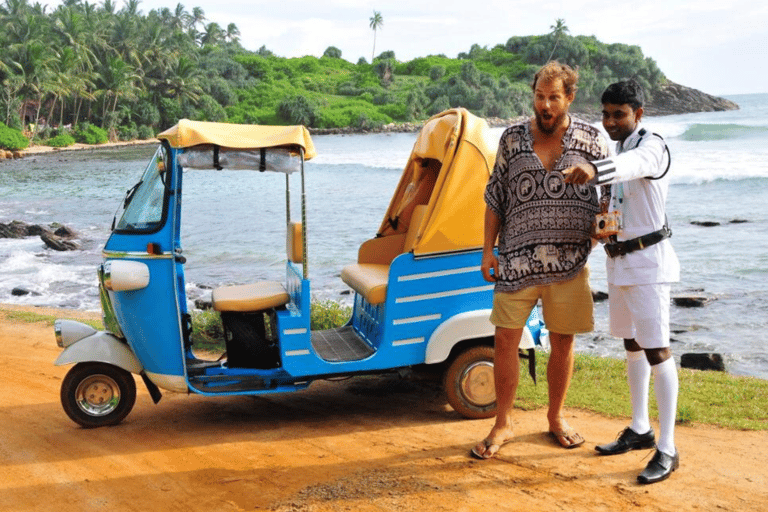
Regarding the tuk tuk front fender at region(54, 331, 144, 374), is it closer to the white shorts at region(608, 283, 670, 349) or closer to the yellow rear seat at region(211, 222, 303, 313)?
the yellow rear seat at region(211, 222, 303, 313)

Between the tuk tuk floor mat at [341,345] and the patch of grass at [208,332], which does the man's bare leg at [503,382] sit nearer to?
the tuk tuk floor mat at [341,345]

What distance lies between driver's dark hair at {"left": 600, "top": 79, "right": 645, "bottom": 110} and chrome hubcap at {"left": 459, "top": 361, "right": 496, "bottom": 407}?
2144 millimetres

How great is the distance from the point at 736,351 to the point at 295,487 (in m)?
8.47

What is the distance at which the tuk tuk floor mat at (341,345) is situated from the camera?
6.52 meters

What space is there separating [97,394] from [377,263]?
2463 millimetres

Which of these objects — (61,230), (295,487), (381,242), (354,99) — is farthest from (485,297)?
(354,99)

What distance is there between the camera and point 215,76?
311 feet

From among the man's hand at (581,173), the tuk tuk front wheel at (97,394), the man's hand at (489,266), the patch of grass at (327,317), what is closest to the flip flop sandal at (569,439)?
the man's hand at (489,266)

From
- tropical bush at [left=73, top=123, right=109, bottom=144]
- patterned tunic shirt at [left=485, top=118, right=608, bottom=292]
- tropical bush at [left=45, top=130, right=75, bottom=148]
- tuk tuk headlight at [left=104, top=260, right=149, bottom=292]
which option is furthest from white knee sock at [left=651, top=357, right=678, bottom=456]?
tropical bush at [left=73, top=123, right=109, bottom=144]

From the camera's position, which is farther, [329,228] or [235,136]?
[329,228]

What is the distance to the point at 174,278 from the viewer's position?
6.11 meters

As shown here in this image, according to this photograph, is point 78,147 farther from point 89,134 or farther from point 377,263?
point 377,263

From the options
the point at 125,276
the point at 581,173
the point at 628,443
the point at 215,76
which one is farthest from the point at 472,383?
the point at 215,76

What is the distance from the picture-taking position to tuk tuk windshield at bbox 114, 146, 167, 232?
20.3 ft
